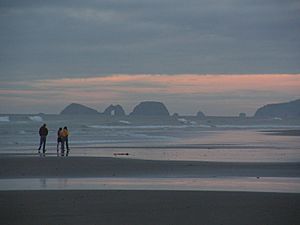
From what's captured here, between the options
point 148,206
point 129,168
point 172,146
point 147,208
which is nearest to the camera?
point 147,208

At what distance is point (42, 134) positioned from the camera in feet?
101

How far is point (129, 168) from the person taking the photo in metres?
22.4

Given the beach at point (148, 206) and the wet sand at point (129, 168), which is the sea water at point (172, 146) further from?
the beach at point (148, 206)

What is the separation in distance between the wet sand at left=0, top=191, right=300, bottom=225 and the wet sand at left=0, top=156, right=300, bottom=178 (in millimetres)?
5344

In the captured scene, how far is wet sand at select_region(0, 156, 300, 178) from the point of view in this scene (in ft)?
65.1

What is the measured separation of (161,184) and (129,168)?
5918 mm

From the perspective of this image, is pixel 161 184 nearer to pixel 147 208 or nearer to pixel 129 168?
pixel 147 208

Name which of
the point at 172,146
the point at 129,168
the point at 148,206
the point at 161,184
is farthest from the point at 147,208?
the point at 172,146

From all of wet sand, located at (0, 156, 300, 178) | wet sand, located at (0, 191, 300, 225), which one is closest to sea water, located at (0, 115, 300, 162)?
wet sand, located at (0, 156, 300, 178)

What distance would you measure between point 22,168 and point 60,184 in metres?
5.75

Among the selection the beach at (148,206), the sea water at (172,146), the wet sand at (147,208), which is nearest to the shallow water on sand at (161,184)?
the beach at (148,206)

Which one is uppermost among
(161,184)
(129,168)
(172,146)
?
(161,184)

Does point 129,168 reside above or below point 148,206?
below

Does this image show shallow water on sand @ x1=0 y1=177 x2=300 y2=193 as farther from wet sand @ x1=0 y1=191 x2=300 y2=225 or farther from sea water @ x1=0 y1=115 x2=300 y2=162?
sea water @ x1=0 y1=115 x2=300 y2=162
